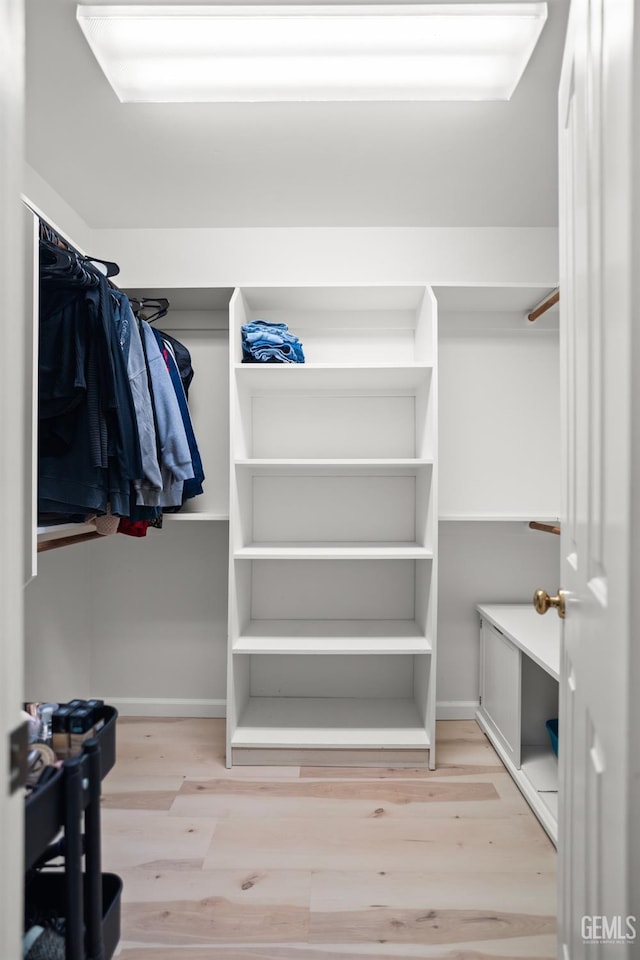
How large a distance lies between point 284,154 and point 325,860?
8.37 feet

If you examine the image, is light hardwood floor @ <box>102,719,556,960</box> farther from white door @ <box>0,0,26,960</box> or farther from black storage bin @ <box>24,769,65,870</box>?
white door @ <box>0,0,26,960</box>

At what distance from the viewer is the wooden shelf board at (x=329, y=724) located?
93.1 inches

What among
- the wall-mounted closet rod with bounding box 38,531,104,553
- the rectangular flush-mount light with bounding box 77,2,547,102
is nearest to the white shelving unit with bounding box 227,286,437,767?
the wall-mounted closet rod with bounding box 38,531,104,553

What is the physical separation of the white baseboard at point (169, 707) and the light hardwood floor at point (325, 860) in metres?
0.35

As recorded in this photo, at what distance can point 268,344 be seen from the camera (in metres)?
2.44

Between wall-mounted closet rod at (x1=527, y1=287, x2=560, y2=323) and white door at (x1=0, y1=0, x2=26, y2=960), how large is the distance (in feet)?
7.42

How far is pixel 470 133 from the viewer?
2066 mm

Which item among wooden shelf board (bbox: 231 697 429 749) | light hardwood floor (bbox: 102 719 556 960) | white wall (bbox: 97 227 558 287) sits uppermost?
white wall (bbox: 97 227 558 287)

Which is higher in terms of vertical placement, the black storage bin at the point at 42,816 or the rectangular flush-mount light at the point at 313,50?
the rectangular flush-mount light at the point at 313,50

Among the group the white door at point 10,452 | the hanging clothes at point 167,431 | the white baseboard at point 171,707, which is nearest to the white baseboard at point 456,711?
the white baseboard at point 171,707

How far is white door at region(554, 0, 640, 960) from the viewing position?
68 cm

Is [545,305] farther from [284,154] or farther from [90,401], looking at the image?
[90,401]

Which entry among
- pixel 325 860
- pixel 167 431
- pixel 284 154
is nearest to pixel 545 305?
pixel 284 154

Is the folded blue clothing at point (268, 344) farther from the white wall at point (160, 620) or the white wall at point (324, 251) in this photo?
the white wall at point (160, 620)
